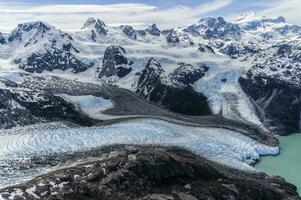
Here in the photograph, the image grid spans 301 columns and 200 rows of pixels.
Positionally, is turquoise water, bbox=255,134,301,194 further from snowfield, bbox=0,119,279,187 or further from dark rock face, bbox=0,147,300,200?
dark rock face, bbox=0,147,300,200

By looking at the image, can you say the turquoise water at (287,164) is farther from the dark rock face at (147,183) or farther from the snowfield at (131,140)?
the dark rock face at (147,183)

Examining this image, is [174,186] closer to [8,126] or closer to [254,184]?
[254,184]

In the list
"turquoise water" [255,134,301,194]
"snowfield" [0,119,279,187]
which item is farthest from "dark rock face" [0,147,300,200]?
"snowfield" [0,119,279,187]

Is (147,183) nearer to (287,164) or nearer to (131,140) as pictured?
(131,140)

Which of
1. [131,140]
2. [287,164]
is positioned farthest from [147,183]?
[287,164]

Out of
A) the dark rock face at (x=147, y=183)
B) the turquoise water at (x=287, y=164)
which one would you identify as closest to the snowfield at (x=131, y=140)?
the turquoise water at (x=287, y=164)

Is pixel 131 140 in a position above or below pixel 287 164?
above
